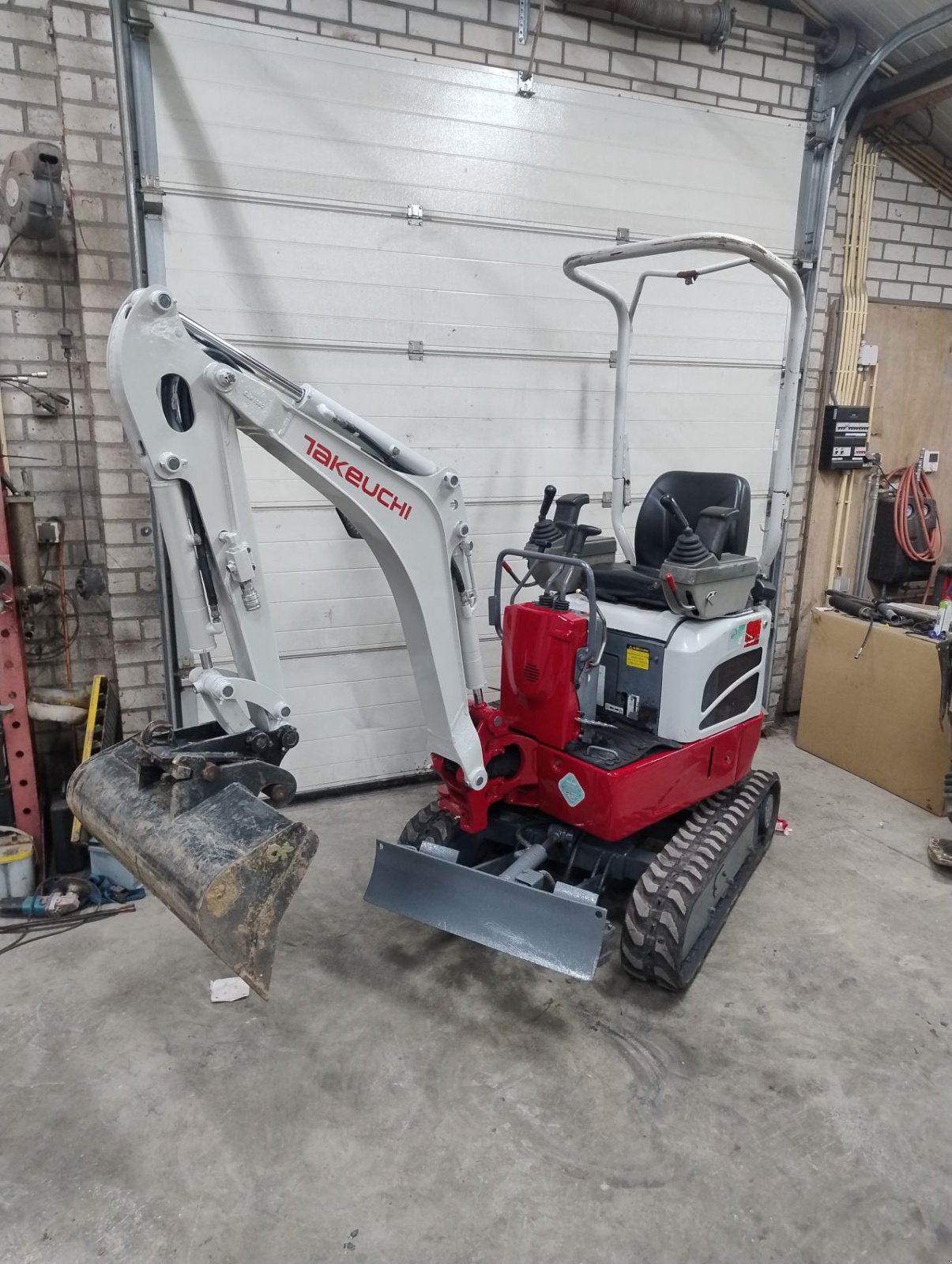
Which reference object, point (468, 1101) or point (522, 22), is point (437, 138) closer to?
point (522, 22)

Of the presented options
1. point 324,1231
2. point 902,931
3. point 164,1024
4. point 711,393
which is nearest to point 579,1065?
point 324,1231

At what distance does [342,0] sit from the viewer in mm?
3562

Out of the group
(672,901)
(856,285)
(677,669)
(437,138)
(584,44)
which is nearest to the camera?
(672,901)

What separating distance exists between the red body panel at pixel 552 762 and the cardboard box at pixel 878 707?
169 cm

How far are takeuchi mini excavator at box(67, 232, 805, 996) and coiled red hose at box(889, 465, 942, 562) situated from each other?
2.28 m

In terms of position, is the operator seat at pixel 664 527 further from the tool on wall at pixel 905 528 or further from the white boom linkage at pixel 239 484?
the tool on wall at pixel 905 528

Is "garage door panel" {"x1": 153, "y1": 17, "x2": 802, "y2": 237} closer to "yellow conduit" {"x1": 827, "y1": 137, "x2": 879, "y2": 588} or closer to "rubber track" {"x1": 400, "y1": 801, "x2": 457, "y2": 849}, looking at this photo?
"yellow conduit" {"x1": 827, "y1": 137, "x2": 879, "y2": 588}

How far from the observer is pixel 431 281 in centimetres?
394

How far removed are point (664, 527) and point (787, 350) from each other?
0.96 meters

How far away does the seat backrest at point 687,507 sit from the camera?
338 cm

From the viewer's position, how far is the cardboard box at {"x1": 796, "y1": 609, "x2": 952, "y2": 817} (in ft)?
13.8

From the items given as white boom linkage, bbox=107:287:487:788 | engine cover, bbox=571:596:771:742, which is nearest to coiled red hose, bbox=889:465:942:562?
engine cover, bbox=571:596:771:742

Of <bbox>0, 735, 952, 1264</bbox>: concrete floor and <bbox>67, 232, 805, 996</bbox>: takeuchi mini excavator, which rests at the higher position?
<bbox>67, 232, 805, 996</bbox>: takeuchi mini excavator

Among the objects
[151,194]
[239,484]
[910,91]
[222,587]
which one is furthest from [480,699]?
[910,91]
